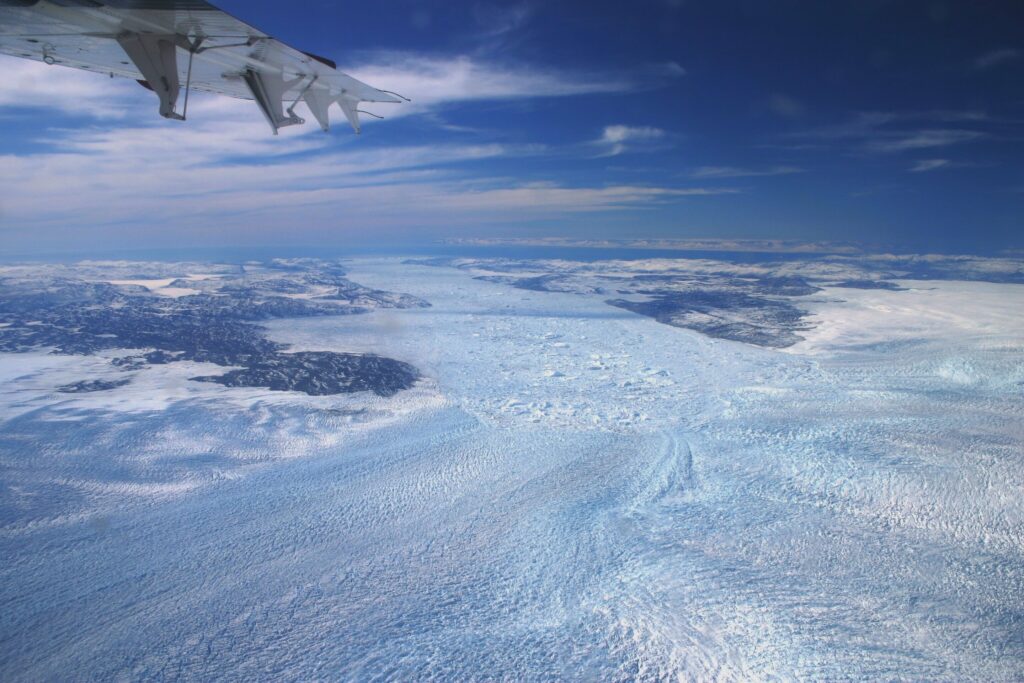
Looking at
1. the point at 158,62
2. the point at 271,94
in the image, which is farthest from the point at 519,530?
the point at 158,62

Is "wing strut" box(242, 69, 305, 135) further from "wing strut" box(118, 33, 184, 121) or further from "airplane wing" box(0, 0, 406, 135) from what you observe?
"wing strut" box(118, 33, 184, 121)

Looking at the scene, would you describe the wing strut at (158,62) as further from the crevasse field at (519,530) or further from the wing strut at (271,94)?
the crevasse field at (519,530)

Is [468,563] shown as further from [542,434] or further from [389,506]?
[542,434]

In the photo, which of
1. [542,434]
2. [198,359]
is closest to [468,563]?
[542,434]

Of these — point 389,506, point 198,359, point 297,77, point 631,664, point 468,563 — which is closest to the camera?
point 297,77

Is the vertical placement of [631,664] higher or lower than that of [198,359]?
higher

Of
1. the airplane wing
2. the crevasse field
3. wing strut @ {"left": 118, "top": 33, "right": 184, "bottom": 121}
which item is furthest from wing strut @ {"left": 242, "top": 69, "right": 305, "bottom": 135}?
the crevasse field

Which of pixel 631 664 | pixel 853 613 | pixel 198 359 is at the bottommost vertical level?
pixel 198 359

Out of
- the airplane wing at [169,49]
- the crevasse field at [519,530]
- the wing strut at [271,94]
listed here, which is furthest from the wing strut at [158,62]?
the crevasse field at [519,530]
